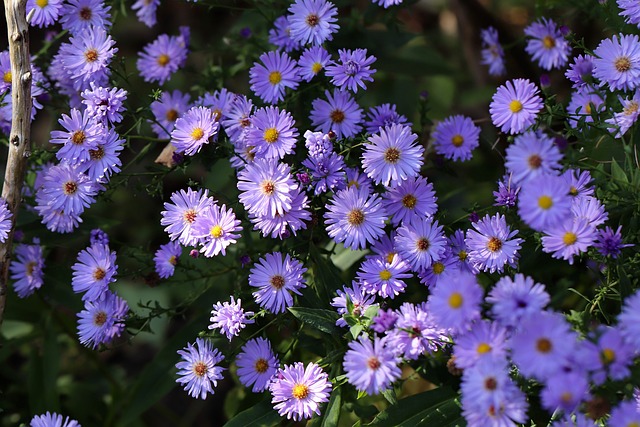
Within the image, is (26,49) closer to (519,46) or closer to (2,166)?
(2,166)

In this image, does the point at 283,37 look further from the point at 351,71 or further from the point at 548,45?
the point at 548,45

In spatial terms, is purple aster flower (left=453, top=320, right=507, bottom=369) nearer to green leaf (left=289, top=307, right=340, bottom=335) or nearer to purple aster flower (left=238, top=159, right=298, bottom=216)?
green leaf (left=289, top=307, right=340, bottom=335)

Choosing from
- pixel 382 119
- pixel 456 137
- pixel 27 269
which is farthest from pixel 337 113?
pixel 27 269

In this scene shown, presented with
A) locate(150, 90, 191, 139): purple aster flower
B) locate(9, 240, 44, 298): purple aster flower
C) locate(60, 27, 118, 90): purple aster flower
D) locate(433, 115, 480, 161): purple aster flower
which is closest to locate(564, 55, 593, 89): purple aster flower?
locate(433, 115, 480, 161): purple aster flower

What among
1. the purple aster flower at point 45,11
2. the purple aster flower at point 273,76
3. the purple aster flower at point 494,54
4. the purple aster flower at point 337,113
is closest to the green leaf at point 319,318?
the purple aster flower at point 337,113

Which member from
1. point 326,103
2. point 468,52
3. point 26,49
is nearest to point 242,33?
point 326,103

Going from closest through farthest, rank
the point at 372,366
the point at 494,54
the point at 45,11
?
the point at 372,366 → the point at 45,11 → the point at 494,54
